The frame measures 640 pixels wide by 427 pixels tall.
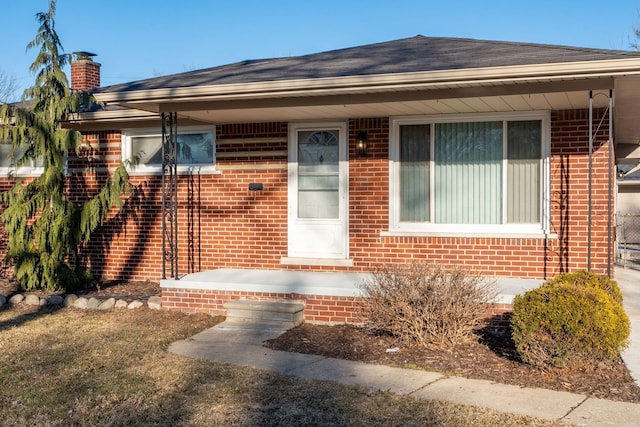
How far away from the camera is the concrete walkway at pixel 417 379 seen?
529 cm

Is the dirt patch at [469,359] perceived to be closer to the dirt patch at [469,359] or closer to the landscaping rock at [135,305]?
the dirt patch at [469,359]

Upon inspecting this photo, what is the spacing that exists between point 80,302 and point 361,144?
4.63 metres

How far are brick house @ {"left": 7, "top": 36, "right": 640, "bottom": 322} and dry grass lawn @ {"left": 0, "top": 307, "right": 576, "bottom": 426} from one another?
221 cm

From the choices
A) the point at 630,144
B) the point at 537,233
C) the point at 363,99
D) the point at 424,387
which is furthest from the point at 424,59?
the point at 630,144

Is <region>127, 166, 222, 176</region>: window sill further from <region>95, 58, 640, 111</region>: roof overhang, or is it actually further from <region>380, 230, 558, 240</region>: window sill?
<region>380, 230, 558, 240</region>: window sill

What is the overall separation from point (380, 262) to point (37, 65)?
6.09 m

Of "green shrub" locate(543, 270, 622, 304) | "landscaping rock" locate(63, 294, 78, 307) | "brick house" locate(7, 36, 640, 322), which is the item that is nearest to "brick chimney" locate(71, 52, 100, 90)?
"brick house" locate(7, 36, 640, 322)

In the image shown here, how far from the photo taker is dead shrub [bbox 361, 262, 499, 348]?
23.8ft

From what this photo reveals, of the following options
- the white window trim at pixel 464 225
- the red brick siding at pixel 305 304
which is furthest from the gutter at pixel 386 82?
the red brick siding at pixel 305 304

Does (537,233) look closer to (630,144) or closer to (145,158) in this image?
(145,158)

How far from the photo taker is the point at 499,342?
768 cm

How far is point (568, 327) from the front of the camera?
6152 mm

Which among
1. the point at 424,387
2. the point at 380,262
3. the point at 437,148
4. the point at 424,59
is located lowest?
the point at 424,387

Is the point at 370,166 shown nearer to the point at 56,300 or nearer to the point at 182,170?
the point at 182,170
